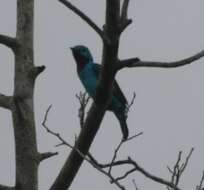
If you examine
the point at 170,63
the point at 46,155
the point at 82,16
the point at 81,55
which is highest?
the point at 81,55

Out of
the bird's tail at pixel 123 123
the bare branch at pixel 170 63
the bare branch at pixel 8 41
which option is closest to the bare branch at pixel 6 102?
the bare branch at pixel 8 41

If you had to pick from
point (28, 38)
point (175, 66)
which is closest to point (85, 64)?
point (28, 38)

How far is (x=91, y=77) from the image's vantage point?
8703 mm

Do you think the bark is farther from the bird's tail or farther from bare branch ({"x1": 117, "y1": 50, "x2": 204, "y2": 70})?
the bird's tail

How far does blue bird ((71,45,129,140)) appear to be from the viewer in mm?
8555

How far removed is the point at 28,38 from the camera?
4965mm

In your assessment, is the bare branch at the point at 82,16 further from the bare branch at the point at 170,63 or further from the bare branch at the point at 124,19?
the bare branch at the point at 170,63

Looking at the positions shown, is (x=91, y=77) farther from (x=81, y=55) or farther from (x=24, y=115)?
(x=24, y=115)

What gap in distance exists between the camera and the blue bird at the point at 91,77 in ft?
28.1

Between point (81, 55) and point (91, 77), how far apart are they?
2.17 feet

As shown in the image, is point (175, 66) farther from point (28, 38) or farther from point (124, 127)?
point (124, 127)

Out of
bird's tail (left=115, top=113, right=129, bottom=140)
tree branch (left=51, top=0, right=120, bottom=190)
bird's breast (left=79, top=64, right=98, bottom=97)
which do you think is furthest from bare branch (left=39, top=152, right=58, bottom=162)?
bird's breast (left=79, top=64, right=98, bottom=97)

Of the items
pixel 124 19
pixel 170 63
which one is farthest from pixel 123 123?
pixel 124 19

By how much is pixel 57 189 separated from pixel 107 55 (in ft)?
3.73
